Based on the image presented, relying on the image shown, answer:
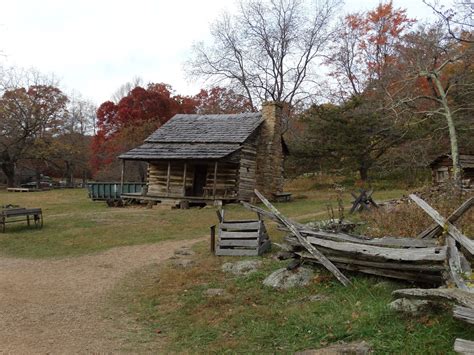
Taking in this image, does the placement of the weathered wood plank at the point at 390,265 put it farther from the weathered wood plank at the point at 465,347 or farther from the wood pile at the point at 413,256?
the weathered wood plank at the point at 465,347

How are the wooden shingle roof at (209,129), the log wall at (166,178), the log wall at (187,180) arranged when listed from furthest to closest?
the log wall at (166,178), the wooden shingle roof at (209,129), the log wall at (187,180)

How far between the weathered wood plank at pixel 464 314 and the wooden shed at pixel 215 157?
17.6 meters

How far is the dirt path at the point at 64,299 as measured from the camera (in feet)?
18.6

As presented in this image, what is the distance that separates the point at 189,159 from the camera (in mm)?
21938

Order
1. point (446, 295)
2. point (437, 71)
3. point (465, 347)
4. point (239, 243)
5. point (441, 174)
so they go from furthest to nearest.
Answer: point (441, 174), point (437, 71), point (239, 243), point (446, 295), point (465, 347)

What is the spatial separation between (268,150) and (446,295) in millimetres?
20778

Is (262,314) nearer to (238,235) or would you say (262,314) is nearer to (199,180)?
(238,235)

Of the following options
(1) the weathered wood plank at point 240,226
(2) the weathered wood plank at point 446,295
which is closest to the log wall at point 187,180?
(1) the weathered wood plank at point 240,226

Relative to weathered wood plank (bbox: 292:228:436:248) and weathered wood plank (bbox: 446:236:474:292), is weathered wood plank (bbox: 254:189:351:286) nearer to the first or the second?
weathered wood plank (bbox: 292:228:436:248)

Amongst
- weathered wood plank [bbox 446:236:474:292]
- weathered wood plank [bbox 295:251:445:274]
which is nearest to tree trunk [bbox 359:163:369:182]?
weathered wood plank [bbox 295:251:445:274]

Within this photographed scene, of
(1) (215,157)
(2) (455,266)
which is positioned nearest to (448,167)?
(1) (215,157)

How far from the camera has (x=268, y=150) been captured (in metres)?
24.8

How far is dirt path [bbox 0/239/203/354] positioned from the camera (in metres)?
5.66

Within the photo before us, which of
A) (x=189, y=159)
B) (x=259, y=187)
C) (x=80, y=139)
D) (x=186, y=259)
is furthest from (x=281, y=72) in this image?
(x=186, y=259)
